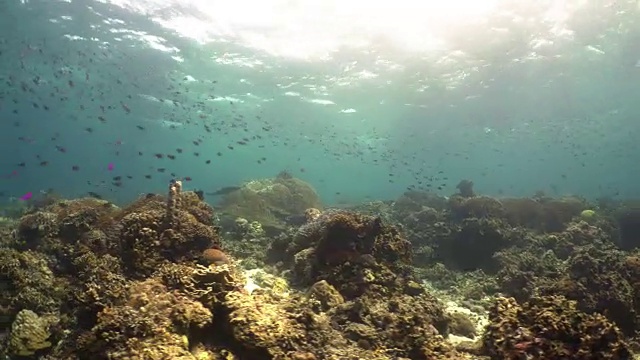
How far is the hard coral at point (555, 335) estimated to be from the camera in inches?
196

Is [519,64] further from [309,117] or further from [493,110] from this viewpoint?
[309,117]

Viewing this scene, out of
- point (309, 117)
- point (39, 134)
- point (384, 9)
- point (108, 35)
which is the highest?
point (384, 9)

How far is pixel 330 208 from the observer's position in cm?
2638

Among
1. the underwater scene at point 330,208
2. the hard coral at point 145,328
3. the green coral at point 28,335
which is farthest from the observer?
the green coral at point 28,335

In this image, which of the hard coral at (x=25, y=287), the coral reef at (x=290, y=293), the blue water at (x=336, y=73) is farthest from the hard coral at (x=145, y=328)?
the blue water at (x=336, y=73)

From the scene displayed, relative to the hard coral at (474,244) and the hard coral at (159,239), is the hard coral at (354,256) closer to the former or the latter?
the hard coral at (159,239)

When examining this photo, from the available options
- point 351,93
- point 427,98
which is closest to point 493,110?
point 427,98

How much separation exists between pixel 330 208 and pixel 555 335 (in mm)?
21328

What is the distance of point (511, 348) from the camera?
527 cm

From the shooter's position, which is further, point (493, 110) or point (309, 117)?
point (309, 117)

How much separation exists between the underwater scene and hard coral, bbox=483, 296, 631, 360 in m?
0.03

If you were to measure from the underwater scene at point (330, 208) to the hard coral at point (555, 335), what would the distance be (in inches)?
1.3

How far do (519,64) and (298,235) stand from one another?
93.0 ft

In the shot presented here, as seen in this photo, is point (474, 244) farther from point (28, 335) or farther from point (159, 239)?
point (28, 335)
